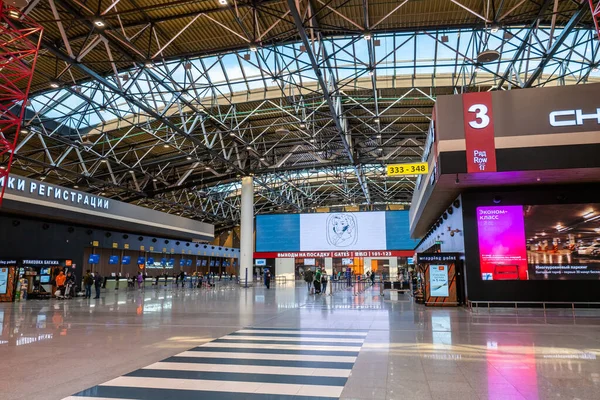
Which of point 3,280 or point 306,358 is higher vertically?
point 3,280

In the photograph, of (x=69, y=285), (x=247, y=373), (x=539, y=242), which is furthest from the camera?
(x=69, y=285)

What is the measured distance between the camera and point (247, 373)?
5.96m

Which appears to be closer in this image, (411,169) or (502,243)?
(502,243)

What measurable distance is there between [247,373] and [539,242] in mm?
12369

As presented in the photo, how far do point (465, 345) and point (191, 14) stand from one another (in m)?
15.2

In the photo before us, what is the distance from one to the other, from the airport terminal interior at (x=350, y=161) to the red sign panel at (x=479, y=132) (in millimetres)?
48

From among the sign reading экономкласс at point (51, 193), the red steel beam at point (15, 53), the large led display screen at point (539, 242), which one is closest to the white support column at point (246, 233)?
the sign reading экономкласс at point (51, 193)

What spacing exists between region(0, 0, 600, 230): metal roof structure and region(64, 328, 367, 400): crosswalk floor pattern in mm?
10838

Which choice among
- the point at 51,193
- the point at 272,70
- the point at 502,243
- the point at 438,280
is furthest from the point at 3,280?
the point at 502,243

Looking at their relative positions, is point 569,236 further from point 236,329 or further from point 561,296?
point 236,329

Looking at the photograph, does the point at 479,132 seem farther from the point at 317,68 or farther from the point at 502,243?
the point at 317,68

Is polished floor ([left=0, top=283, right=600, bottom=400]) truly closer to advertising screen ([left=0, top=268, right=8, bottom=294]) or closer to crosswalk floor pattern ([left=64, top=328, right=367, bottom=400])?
crosswalk floor pattern ([left=64, top=328, right=367, bottom=400])

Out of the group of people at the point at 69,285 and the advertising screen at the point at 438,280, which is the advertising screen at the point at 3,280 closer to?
the group of people at the point at 69,285

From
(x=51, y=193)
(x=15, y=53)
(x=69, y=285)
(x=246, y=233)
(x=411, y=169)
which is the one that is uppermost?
(x=15, y=53)
